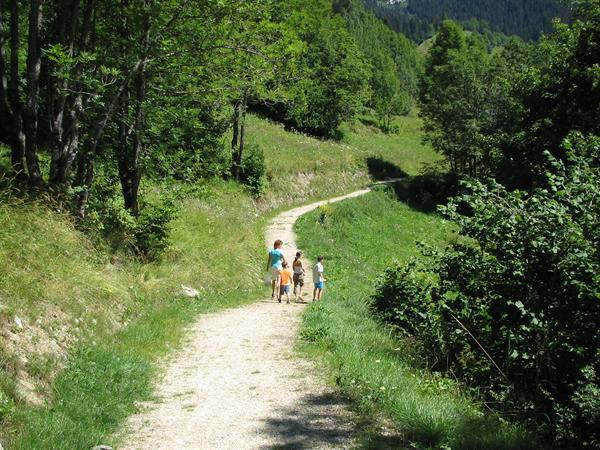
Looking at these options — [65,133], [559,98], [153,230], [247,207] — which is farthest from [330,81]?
[65,133]

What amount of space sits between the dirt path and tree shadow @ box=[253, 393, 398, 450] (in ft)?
0.03

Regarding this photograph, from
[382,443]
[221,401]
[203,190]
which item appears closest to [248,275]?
[203,190]

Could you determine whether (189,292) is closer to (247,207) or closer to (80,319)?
(80,319)

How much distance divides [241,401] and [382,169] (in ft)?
140

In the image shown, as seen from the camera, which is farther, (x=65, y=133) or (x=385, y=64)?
(x=385, y=64)

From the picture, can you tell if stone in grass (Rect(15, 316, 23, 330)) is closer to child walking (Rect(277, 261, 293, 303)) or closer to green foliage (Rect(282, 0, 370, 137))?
child walking (Rect(277, 261, 293, 303))

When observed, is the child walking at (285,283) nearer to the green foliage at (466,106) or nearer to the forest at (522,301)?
the forest at (522,301)

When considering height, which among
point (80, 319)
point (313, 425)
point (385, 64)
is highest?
point (385, 64)

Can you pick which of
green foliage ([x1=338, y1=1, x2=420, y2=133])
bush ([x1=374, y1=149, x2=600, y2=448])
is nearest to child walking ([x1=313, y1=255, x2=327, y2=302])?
bush ([x1=374, y1=149, x2=600, y2=448])

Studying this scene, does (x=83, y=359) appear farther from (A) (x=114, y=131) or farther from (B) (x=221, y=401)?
(A) (x=114, y=131)

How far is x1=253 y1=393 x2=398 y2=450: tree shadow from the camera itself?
566cm

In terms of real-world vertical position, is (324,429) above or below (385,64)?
Answer: below

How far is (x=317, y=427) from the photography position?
19.9 feet

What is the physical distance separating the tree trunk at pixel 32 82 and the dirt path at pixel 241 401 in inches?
175
